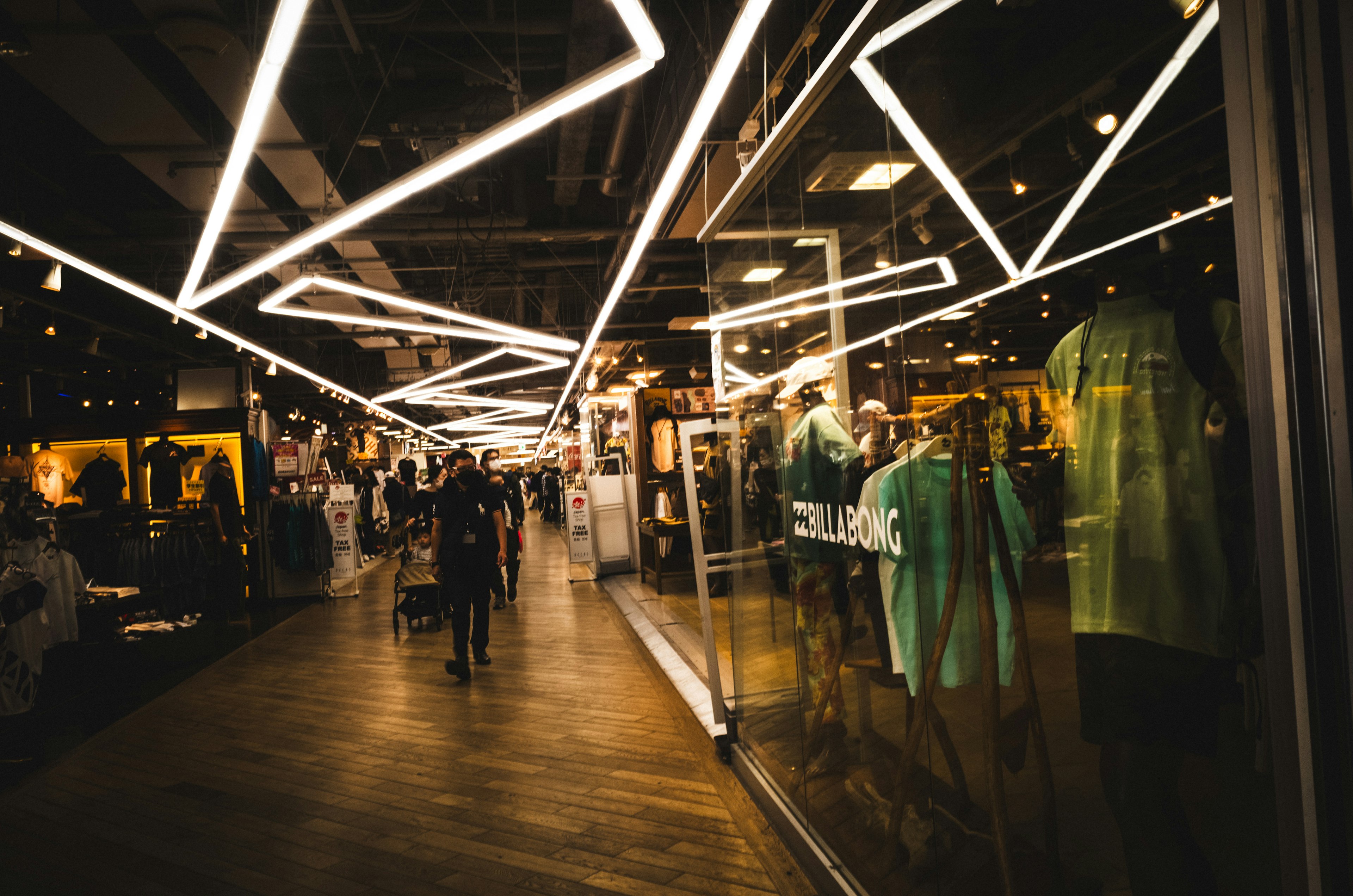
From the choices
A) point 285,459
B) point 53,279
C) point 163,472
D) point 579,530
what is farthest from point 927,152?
point 163,472

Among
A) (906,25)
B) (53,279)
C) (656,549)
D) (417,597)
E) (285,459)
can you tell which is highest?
(53,279)

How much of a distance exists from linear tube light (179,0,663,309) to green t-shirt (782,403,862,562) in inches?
55.8

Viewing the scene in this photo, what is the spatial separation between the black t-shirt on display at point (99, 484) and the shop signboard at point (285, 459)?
1906 millimetres

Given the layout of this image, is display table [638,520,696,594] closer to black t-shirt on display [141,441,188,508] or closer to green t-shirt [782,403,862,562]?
green t-shirt [782,403,862,562]

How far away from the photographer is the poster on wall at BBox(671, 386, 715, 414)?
37.7 ft

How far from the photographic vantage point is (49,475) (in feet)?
37.6

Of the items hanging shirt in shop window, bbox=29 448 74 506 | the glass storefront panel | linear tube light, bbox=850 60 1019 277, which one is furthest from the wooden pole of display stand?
hanging shirt in shop window, bbox=29 448 74 506

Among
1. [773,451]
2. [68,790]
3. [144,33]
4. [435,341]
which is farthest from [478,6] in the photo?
[435,341]

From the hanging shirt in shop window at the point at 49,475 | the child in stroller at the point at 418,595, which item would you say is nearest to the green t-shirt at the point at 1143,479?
the child in stroller at the point at 418,595

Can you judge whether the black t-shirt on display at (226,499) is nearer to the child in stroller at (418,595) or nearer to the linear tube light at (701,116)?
the child in stroller at (418,595)

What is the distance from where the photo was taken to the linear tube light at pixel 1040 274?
1364mm

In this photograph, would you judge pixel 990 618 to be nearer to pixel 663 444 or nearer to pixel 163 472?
pixel 663 444

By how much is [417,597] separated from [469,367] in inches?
146

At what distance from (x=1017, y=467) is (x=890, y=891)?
4.93ft
